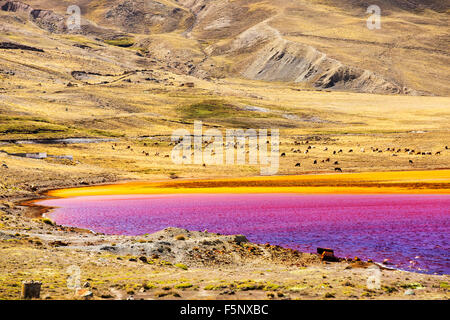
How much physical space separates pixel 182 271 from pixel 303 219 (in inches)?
665

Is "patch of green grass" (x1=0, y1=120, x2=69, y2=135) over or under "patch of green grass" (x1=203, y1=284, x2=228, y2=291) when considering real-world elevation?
over

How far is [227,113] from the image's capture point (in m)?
148

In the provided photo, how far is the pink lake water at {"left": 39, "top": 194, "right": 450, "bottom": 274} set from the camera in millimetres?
27369

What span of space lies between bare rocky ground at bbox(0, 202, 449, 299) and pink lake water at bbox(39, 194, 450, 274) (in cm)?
334

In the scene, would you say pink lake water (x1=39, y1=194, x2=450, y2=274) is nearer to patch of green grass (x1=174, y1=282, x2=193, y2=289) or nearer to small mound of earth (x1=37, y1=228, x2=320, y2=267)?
small mound of earth (x1=37, y1=228, x2=320, y2=267)

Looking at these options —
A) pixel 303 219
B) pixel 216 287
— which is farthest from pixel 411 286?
pixel 303 219

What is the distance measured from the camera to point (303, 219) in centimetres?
3769

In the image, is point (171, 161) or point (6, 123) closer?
point (171, 161)

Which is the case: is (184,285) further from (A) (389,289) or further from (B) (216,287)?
(A) (389,289)

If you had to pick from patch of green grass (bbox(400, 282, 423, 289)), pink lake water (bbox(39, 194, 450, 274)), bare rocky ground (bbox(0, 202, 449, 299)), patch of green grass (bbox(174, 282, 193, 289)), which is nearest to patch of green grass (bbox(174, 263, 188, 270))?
bare rocky ground (bbox(0, 202, 449, 299))
